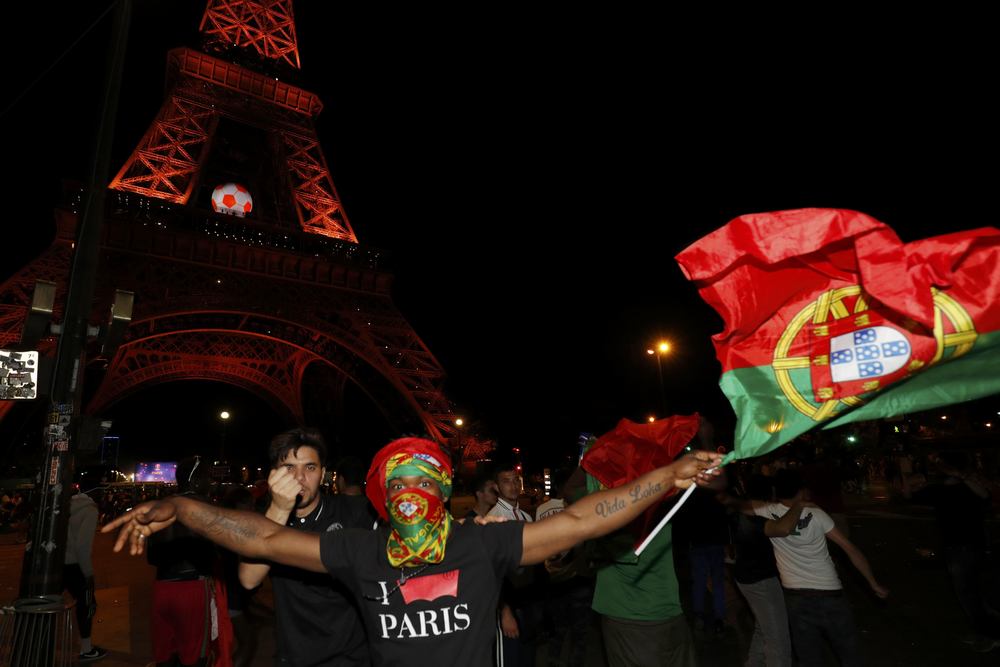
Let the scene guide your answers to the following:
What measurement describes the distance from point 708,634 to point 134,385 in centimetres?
3638

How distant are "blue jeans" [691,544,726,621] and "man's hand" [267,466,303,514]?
5.60m

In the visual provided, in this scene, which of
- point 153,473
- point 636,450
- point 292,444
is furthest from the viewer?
point 153,473

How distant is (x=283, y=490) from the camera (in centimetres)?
301

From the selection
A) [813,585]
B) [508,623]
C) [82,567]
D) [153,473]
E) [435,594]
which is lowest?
[508,623]

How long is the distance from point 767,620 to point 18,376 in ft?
25.2

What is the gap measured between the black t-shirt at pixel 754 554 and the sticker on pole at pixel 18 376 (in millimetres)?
7146

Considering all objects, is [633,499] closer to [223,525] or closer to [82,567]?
[223,525]

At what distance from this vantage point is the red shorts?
16.0 ft

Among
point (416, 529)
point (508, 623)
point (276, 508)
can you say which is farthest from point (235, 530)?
point (508, 623)

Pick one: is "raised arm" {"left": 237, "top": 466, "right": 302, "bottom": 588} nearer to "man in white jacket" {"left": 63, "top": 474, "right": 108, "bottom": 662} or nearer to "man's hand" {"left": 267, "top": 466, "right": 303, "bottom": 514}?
"man's hand" {"left": 267, "top": 466, "right": 303, "bottom": 514}

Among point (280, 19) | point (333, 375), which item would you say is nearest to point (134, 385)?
point (333, 375)

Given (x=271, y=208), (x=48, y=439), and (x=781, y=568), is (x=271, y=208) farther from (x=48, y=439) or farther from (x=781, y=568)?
(x=781, y=568)

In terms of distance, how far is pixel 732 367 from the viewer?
3.01 m

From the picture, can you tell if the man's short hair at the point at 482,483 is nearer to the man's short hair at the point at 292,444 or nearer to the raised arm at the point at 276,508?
the man's short hair at the point at 292,444
